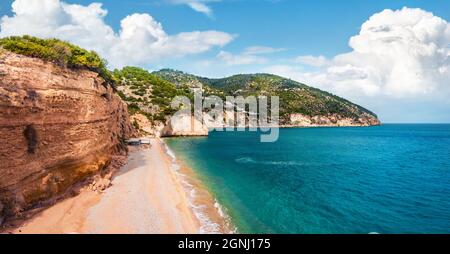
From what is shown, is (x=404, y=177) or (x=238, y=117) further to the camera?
(x=238, y=117)

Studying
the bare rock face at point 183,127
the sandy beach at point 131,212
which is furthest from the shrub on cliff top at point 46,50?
the bare rock face at point 183,127

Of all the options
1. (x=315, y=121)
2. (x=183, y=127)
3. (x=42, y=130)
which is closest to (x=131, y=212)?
(x=42, y=130)

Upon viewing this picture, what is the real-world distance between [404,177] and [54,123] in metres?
37.0

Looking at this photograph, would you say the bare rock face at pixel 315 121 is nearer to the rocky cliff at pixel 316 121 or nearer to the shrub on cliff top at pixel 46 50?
the rocky cliff at pixel 316 121

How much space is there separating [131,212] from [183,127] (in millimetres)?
68628

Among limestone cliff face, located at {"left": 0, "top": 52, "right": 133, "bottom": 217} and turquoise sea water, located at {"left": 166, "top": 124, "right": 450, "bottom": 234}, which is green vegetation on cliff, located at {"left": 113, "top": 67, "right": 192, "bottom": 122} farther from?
limestone cliff face, located at {"left": 0, "top": 52, "right": 133, "bottom": 217}

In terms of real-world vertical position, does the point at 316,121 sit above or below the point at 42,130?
above

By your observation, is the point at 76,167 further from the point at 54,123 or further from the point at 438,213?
the point at 438,213

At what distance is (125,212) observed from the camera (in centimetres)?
1994

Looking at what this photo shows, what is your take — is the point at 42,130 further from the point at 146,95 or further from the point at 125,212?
the point at 146,95

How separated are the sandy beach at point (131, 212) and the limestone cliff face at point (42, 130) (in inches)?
67.4

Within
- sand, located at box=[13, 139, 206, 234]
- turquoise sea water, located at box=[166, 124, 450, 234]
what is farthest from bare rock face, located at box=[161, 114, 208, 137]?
sand, located at box=[13, 139, 206, 234]
